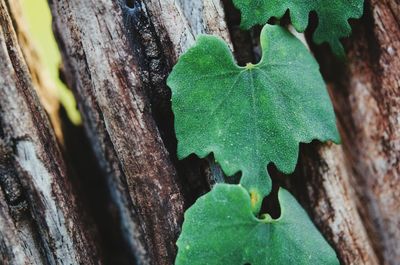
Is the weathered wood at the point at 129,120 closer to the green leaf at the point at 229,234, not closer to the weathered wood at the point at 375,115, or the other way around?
the green leaf at the point at 229,234

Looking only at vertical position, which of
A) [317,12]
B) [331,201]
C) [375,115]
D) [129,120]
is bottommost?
[331,201]

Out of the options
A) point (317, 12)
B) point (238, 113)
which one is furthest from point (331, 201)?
point (317, 12)

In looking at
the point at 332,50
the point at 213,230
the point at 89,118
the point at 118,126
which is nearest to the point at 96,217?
the point at 89,118

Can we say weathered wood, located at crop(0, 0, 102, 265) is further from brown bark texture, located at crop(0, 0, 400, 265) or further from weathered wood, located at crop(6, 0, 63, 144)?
weathered wood, located at crop(6, 0, 63, 144)

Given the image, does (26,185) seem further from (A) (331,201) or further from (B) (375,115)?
(B) (375,115)

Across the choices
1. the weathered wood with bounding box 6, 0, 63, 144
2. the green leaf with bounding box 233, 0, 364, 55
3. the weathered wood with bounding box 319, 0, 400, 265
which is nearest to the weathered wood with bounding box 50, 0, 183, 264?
the weathered wood with bounding box 6, 0, 63, 144

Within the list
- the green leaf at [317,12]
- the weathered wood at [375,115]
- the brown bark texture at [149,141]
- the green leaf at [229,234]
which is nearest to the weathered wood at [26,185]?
the brown bark texture at [149,141]

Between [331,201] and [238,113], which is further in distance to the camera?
[331,201]
